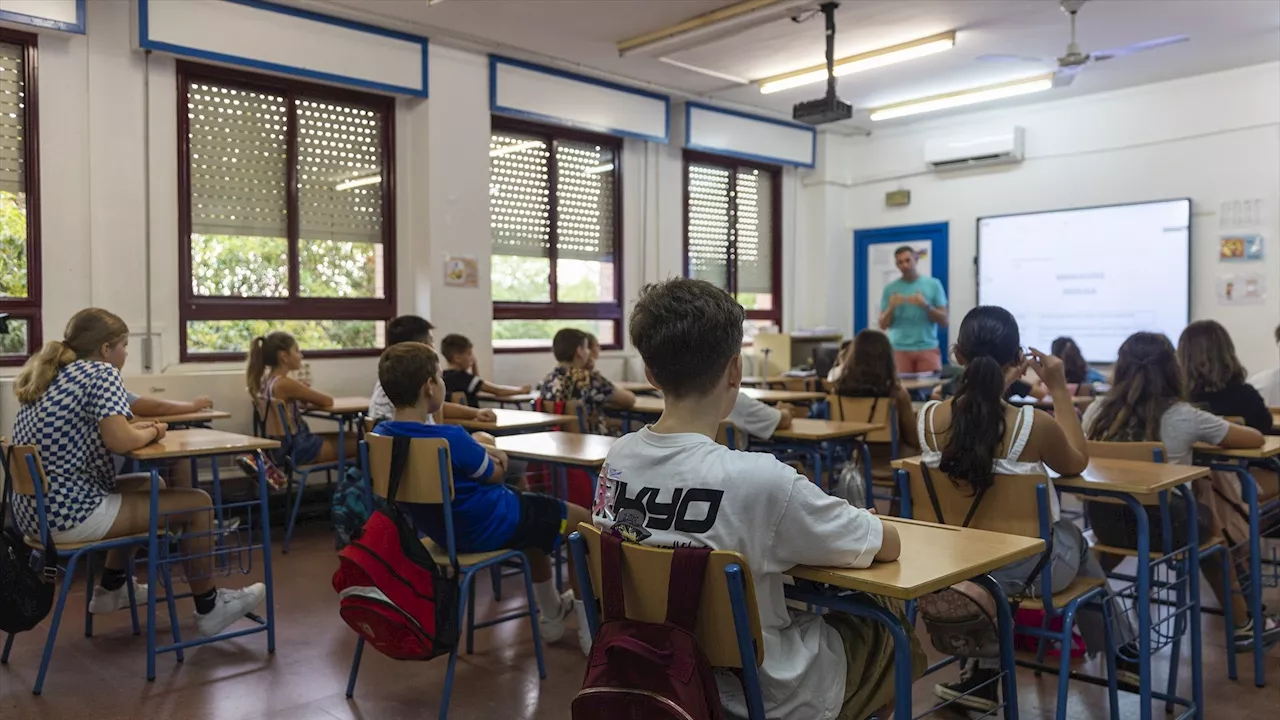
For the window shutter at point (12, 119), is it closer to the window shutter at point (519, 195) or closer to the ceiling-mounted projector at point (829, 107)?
the window shutter at point (519, 195)

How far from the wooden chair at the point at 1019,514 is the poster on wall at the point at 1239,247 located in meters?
5.92

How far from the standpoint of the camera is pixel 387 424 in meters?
3.00

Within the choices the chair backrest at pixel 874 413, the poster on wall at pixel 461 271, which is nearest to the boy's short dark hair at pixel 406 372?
the chair backrest at pixel 874 413

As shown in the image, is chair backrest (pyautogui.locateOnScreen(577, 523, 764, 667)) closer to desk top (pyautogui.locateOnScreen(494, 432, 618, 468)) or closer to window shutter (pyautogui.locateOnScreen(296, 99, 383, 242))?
desk top (pyautogui.locateOnScreen(494, 432, 618, 468))

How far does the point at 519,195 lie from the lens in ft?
24.8

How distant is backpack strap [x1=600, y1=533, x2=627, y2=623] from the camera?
→ 164 centimetres

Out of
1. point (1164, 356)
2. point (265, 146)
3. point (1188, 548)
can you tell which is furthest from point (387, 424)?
point (265, 146)

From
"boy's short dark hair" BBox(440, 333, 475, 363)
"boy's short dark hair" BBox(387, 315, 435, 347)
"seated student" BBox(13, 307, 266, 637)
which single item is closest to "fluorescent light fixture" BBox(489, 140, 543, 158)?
"boy's short dark hair" BBox(440, 333, 475, 363)

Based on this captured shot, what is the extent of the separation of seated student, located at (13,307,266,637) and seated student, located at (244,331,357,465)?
1.83 metres

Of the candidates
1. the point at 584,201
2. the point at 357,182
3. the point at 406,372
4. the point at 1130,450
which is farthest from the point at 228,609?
the point at 584,201

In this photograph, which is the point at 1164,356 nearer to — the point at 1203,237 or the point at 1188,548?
the point at 1188,548

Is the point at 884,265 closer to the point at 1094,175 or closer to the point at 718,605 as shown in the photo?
the point at 1094,175

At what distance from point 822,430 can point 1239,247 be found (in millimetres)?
4913

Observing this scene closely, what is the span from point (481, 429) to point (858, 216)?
642cm
